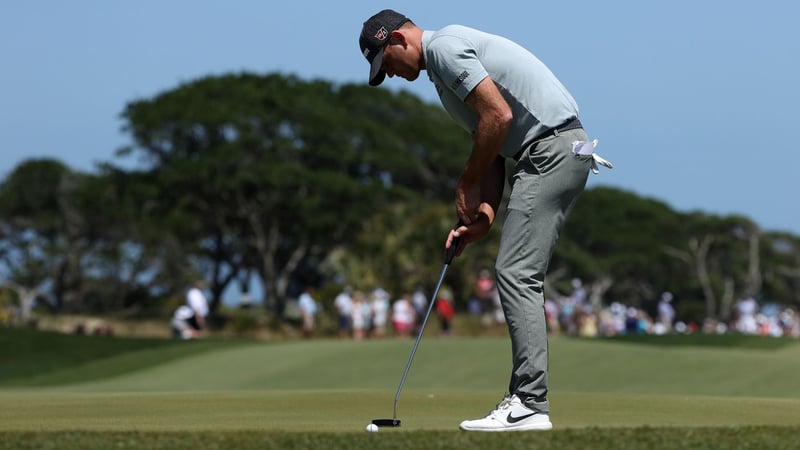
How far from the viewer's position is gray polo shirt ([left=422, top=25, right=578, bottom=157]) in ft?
21.6

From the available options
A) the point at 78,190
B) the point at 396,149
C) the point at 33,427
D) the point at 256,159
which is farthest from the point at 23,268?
the point at 33,427

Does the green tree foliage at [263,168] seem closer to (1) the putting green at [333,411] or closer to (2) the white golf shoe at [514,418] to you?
(1) the putting green at [333,411]

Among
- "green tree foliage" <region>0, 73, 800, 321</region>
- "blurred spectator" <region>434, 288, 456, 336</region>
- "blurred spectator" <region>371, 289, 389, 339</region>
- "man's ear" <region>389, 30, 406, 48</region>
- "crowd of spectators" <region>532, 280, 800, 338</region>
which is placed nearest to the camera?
"man's ear" <region>389, 30, 406, 48</region>

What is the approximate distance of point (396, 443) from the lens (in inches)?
202

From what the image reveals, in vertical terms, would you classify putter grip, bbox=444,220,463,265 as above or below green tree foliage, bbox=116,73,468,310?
below

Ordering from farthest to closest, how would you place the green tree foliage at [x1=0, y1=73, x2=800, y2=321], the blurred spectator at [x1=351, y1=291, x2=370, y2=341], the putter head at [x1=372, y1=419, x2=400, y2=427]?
the green tree foliage at [x1=0, y1=73, x2=800, y2=321] → the blurred spectator at [x1=351, y1=291, x2=370, y2=341] → the putter head at [x1=372, y1=419, x2=400, y2=427]

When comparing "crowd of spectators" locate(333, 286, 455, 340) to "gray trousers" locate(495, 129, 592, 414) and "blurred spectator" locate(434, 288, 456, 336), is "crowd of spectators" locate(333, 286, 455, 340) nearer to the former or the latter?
"blurred spectator" locate(434, 288, 456, 336)

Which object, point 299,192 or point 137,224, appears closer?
point 299,192

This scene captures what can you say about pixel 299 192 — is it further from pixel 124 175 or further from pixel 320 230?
pixel 124 175

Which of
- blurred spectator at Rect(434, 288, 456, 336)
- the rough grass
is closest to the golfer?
the rough grass

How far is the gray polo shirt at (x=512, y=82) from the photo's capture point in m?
6.59

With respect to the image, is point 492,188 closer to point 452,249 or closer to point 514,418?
point 452,249

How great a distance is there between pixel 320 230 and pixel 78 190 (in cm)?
1634

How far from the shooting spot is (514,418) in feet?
21.3
